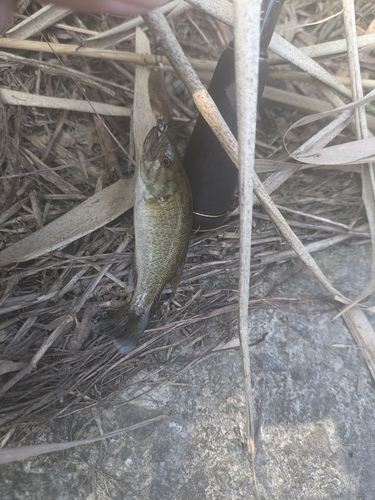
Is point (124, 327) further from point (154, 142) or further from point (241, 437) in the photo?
point (154, 142)

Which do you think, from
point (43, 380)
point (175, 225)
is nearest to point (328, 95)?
point (175, 225)

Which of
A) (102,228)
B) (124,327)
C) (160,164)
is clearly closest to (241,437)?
(124,327)

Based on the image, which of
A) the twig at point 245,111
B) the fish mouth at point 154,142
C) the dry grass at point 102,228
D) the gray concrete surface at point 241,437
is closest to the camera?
the twig at point 245,111

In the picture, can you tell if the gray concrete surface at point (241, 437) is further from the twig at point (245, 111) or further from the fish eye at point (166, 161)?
the fish eye at point (166, 161)

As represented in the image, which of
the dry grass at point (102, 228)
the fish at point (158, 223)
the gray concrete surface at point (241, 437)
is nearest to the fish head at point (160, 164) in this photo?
the fish at point (158, 223)

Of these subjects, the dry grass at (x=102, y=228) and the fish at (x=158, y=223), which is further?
the fish at (x=158, y=223)

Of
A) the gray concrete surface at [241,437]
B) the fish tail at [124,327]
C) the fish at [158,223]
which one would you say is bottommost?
the gray concrete surface at [241,437]

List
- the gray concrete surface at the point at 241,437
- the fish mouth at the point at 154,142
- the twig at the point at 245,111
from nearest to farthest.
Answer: the twig at the point at 245,111 < the gray concrete surface at the point at 241,437 < the fish mouth at the point at 154,142

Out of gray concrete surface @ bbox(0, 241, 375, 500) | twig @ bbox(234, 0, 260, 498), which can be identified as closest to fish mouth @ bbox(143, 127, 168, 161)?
twig @ bbox(234, 0, 260, 498)
